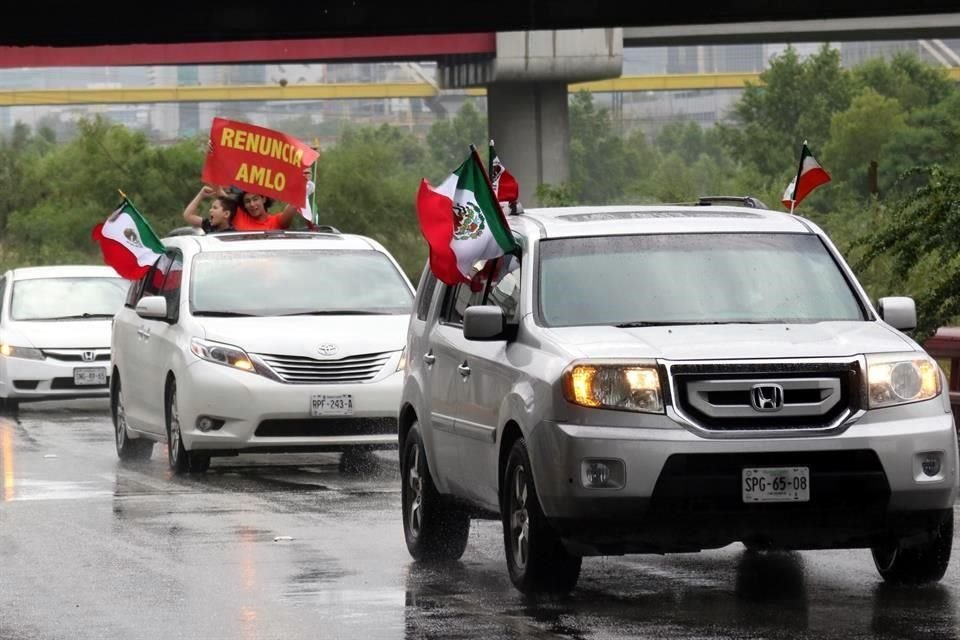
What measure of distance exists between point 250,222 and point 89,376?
3.40 meters

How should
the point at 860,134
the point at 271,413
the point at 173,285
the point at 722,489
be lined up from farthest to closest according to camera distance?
1. the point at 860,134
2. the point at 173,285
3. the point at 271,413
4. the point at 722,489

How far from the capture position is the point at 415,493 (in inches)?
463

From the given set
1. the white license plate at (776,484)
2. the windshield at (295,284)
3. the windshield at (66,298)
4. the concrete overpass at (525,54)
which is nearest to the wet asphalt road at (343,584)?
the white license plate at (776,484)

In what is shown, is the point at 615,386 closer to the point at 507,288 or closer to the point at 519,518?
the point at 519,518

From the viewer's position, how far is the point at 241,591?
10.3m

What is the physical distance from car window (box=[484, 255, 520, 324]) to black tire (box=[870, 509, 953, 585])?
1.95 meters

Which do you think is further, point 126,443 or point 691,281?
point 126,443

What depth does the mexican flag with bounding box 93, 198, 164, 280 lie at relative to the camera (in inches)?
762

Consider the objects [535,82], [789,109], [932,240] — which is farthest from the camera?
[789,109]

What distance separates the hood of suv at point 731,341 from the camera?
9539 mm

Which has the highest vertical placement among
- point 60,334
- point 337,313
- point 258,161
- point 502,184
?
point 258,161

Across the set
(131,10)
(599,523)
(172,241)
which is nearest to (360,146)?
(131,10)

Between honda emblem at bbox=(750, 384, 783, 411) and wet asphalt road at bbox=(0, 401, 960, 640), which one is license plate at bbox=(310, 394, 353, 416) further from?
honda emblem at bbox=(750, 384, 783, 411)

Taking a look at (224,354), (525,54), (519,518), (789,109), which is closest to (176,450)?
(224,354)
